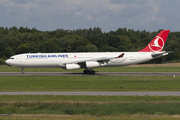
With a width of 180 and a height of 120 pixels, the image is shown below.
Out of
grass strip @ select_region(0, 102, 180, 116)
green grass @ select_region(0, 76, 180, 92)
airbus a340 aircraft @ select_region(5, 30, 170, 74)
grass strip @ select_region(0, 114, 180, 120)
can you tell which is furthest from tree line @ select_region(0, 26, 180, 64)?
grass strip @ select_region(0, 114, 180, 120)

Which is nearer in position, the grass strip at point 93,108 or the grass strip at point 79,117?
the grass strip at point 79,117

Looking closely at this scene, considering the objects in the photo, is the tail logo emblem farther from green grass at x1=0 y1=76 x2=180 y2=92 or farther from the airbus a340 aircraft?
green grass at x1=0 y1=76 x2=180 y2=92

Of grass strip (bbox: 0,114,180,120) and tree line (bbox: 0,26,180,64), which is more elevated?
tree line (bbox: 0,26,180,64)

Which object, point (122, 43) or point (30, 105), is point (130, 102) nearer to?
point (30, 105)

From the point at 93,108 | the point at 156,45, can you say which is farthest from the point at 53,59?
the point at 93,108

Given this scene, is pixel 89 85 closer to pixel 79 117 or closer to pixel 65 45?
pixel 79 117

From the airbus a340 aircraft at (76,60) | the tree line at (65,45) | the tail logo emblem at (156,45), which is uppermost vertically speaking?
the tree line at (65,45)

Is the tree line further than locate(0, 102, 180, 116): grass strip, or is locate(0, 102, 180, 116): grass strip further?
the tree line

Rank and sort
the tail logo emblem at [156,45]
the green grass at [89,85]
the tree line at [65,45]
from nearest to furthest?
the green grass at [89,85], the tail logo emblem at [156,45], the tree line at [65,45]

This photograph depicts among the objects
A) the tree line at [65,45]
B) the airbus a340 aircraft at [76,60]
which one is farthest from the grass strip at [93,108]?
the tree line at [65,45]

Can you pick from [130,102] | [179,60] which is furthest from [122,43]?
[130,102]

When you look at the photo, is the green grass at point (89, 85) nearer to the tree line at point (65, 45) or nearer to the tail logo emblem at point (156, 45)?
the tail logo emblem at point (156, 45)

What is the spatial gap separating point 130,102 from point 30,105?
696 cm

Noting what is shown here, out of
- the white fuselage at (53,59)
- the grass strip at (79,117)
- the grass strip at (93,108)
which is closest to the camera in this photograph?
the grass strip at (79,117)
